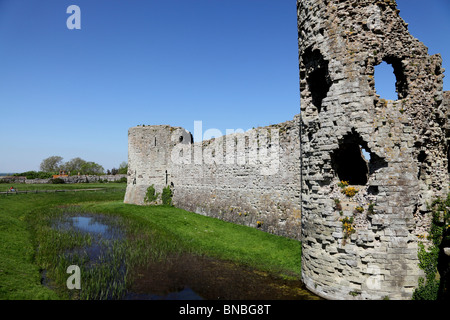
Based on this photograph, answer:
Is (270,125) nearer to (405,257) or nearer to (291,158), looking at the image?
(291,158)

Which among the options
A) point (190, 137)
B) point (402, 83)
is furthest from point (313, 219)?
point (190, 137)

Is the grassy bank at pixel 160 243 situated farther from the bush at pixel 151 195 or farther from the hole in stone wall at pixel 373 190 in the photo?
the bush at pixel 151 195

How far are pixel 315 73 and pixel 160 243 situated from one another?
8979mm

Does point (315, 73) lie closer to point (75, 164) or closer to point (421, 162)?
point (421, 162)

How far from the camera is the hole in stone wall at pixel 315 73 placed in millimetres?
7591

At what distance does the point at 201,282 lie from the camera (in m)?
8.47

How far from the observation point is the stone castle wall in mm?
13086

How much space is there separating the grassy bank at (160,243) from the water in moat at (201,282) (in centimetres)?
76

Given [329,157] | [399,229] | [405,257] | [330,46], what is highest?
[330,46]

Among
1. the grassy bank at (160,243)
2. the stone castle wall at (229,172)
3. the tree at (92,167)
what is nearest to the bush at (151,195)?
the stone castle wall at (229,172)

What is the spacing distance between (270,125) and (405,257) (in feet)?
29.8

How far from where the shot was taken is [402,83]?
734cm

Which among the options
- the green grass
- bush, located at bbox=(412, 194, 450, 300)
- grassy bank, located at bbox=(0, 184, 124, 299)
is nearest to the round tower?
the green grass

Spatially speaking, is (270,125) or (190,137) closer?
(270,125)
